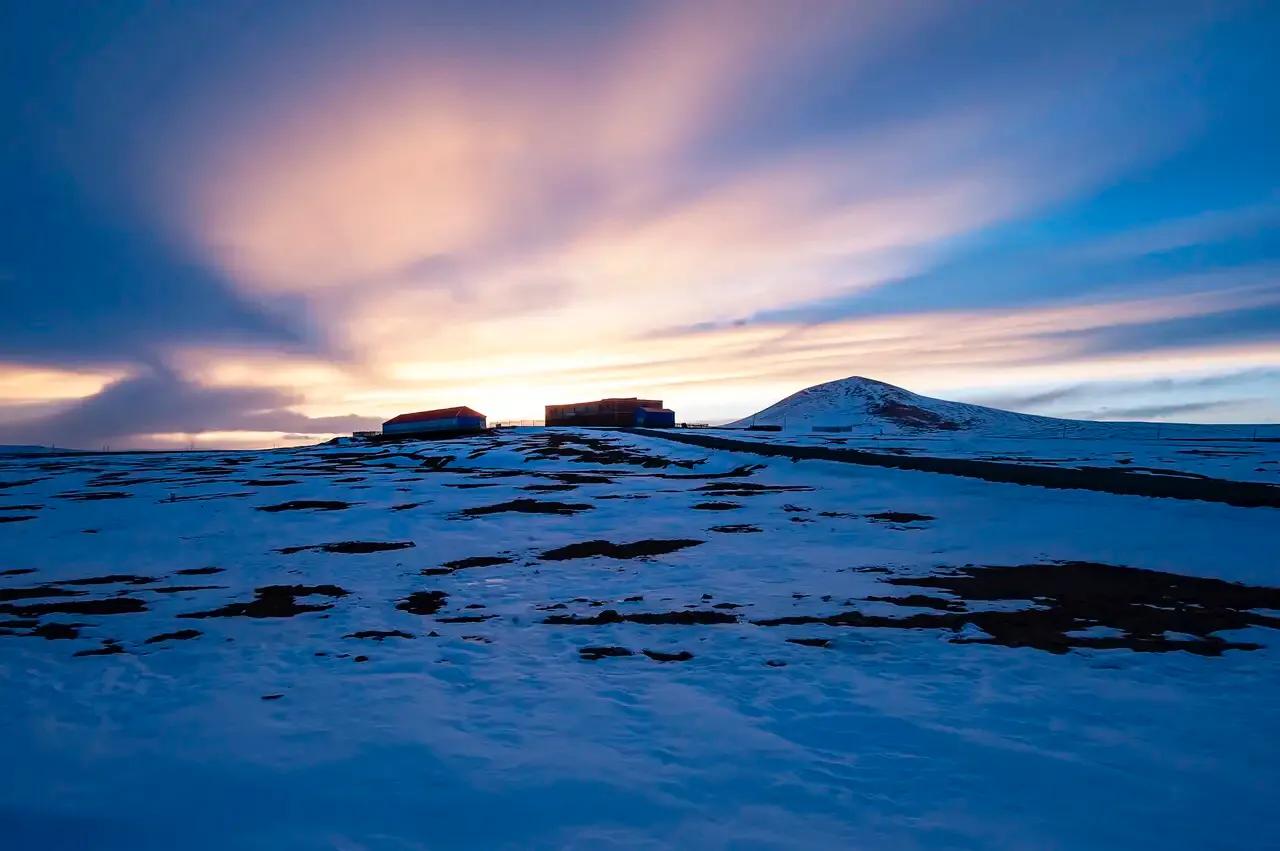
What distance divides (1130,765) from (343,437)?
339 ft

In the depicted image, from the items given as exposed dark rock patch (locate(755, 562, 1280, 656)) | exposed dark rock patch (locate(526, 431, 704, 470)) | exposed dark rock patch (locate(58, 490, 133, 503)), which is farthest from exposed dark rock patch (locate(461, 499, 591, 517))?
exposed dark rock patch (locate(58, 490, 133, 503))

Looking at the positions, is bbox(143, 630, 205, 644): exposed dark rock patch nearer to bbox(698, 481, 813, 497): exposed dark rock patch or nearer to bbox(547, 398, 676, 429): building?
bbox(698, 481, 813, 497): exposed dark rock patch

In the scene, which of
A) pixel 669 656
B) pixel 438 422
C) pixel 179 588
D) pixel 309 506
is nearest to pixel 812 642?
pixel 669 656

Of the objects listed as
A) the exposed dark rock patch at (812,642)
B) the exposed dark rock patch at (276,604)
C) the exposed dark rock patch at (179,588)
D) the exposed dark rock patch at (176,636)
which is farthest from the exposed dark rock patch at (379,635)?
the exposed dark rock patch at (812,642)

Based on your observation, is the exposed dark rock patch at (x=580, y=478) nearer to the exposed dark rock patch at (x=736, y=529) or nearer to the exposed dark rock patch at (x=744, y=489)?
the exposed dark rock patch at (x=744, y=489)

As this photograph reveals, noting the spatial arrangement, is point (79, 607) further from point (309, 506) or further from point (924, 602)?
point (924, 602)

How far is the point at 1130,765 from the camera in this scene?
560cm

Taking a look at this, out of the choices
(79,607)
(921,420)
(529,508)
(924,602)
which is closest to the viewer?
(924,602)

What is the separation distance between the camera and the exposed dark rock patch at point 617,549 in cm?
1506

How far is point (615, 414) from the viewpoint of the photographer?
96.7m

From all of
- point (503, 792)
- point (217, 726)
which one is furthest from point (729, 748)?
point (217, 726)

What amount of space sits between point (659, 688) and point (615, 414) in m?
89.4

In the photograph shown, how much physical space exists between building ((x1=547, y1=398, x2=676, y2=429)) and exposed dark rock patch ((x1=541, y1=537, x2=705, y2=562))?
7349 cm

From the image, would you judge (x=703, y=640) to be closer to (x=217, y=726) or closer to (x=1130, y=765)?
(x=1130, y=765)
